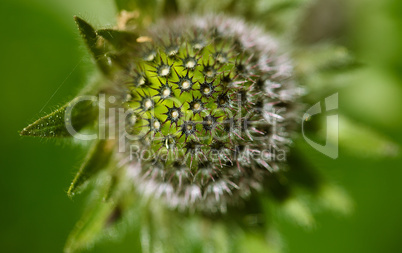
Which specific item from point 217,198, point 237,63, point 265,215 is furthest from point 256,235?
point 237,63

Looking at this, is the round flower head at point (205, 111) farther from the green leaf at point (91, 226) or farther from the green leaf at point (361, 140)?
the green leaf at point (361, 140)

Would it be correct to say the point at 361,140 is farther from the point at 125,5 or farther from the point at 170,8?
the point at 125,5

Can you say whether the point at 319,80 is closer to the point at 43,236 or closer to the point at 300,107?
the point at 300,107

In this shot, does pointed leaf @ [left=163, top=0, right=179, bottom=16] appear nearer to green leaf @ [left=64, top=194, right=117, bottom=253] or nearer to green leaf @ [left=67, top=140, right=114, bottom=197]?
green leaf @ [left=67, top=140, right=114, bottom=197]

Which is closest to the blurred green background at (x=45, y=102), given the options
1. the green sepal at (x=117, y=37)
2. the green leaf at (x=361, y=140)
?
the green leaf at (x=361, y=140)

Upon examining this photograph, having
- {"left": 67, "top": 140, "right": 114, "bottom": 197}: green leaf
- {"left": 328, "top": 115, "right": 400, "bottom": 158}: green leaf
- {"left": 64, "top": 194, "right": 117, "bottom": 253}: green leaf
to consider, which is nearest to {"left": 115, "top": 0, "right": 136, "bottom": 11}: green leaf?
{"left": 67, "top": 140, "right": 114, "bottom": 197}: green leaf

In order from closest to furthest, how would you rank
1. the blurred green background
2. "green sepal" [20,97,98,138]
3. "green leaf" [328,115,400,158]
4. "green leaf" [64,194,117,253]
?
1. "green sepal" [20,97,98,138]
2. "green leaf" [64,194,117,253]
3. "green leaf" [328,115,400,158]
4. the blurred green background
